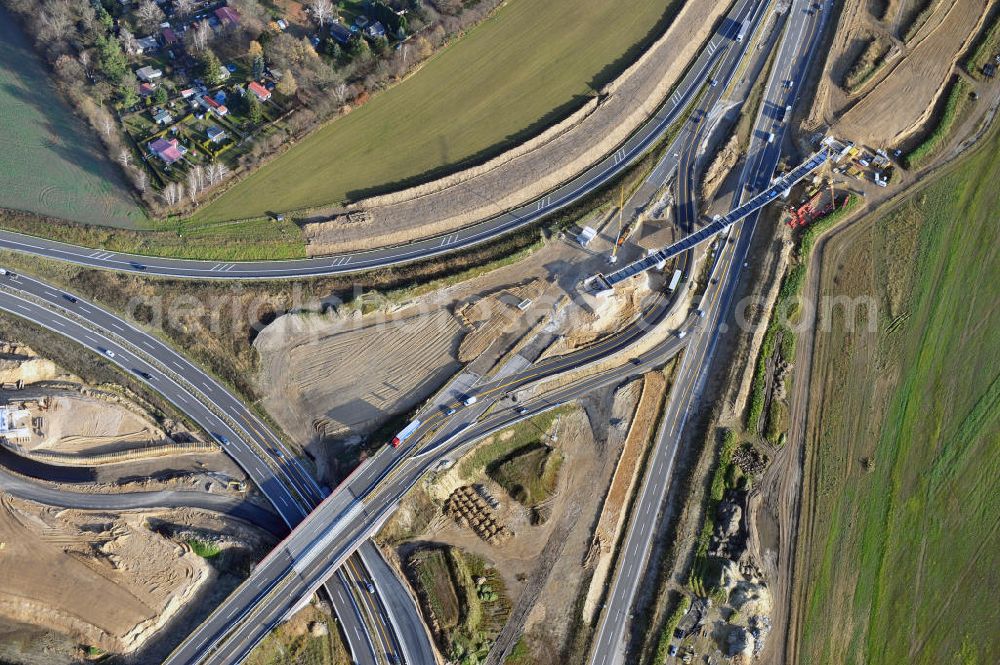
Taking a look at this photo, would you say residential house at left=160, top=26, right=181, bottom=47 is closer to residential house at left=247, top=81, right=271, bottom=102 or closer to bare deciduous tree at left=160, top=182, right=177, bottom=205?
residential house at left=247, top=81, right=271, bottom=102

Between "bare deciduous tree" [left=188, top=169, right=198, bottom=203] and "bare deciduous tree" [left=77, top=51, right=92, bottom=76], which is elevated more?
"bare deciduous tree" [left=77, top=51, right=92, bottom=76]

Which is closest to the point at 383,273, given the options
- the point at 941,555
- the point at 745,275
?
the point at 745,275

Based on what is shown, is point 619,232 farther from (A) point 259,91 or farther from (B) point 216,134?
(B) point 216,134

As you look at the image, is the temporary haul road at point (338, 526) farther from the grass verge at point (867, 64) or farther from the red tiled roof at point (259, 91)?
the grass verge at point (867, 64)

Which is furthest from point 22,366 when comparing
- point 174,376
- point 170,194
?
point 170,194

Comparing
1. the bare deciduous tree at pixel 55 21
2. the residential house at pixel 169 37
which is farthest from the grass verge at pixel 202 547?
the bare deciduous tree at pixel 55 21

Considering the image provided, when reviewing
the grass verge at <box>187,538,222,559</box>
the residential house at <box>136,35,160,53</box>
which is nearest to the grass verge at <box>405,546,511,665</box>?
the grass verge at <box>187,538,222,559</box>

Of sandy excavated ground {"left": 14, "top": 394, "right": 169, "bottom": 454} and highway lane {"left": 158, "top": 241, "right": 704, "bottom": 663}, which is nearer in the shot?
highway lane {"left": 158, "top": 241, "right": 704, "bottom": 663}
